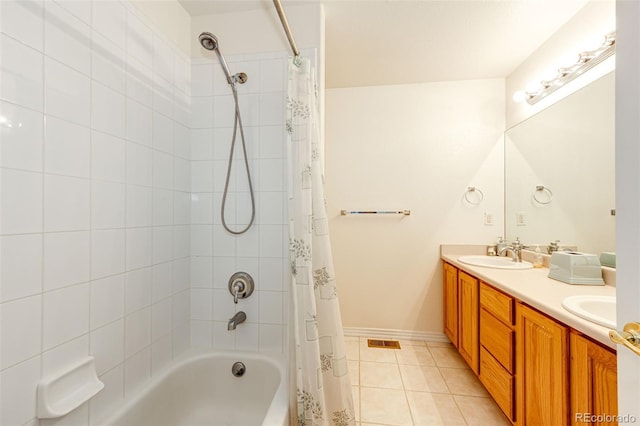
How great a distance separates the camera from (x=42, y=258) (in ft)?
2.89

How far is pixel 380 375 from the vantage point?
1998 mm

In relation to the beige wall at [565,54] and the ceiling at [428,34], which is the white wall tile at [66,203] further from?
the beige wall at [565,54]

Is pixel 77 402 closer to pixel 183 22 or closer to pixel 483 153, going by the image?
pixel 183 22

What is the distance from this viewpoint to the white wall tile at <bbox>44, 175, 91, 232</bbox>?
0.90 m

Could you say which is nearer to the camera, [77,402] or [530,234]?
[77,402]

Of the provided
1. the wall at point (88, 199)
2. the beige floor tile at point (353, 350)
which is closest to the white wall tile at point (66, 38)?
Answer: the wall at point (88, 199)

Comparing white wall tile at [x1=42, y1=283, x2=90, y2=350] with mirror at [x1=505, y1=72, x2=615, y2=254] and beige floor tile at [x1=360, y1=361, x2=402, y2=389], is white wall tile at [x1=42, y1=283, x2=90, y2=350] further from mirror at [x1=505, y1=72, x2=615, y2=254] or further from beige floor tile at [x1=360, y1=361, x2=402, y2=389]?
mirror at [x1=505, y1=72, x2=615, y2=254]

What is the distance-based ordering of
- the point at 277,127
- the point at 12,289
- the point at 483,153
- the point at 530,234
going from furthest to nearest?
the point at 483,153
the point at 530,234
the point at 277,127
the point at 12,289

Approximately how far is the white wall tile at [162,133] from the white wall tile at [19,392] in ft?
3.34

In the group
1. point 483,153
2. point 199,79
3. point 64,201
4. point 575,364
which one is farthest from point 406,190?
point 64,201

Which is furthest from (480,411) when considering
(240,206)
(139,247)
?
(139,247)

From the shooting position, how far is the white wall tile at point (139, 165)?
124 centimetres

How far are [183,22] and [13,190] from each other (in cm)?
141

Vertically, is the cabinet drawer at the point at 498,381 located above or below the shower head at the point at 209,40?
below
